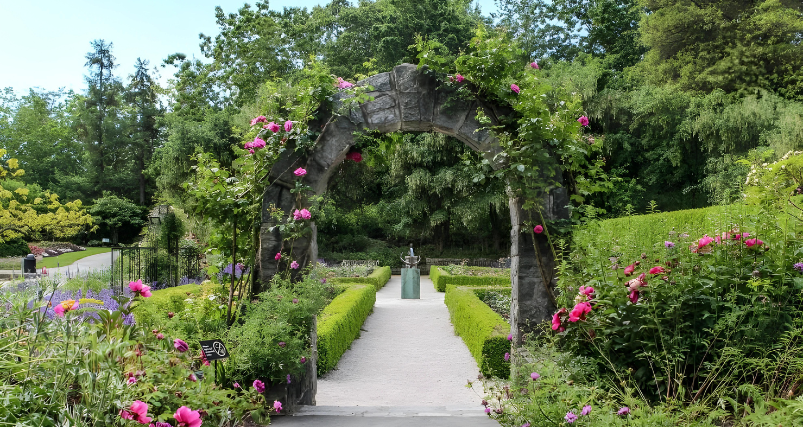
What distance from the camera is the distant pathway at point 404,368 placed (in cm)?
491

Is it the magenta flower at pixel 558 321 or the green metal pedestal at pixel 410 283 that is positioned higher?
the magenta flower at pixel 558 321

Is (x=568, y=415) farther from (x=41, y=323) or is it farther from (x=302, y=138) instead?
(x=302, y=138)

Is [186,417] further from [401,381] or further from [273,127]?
[401,381]

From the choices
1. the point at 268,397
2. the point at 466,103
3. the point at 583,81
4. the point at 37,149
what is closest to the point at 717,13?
the point at 583,81

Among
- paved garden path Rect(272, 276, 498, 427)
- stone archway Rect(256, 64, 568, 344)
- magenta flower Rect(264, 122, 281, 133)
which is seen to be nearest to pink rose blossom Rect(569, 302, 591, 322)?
paved garden path Rect(272, 276, 498, 427)

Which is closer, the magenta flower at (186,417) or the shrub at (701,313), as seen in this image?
the magenta flower at (186,417)

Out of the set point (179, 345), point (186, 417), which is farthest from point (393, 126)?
point (186, 417)

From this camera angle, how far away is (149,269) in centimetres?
1050

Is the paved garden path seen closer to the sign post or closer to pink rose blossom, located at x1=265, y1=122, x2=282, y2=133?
the sign post

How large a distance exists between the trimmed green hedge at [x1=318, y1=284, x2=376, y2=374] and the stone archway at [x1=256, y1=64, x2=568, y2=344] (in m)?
0.78

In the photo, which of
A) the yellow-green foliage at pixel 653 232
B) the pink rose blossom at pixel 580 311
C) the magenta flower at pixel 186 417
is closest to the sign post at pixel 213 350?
the magenta flower at pixel 186 417

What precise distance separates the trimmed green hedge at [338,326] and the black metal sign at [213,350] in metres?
1.38

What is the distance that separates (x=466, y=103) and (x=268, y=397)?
2.51m

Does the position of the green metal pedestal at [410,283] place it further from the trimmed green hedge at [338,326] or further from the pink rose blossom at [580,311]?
the pink rose blossom at [580,311]
